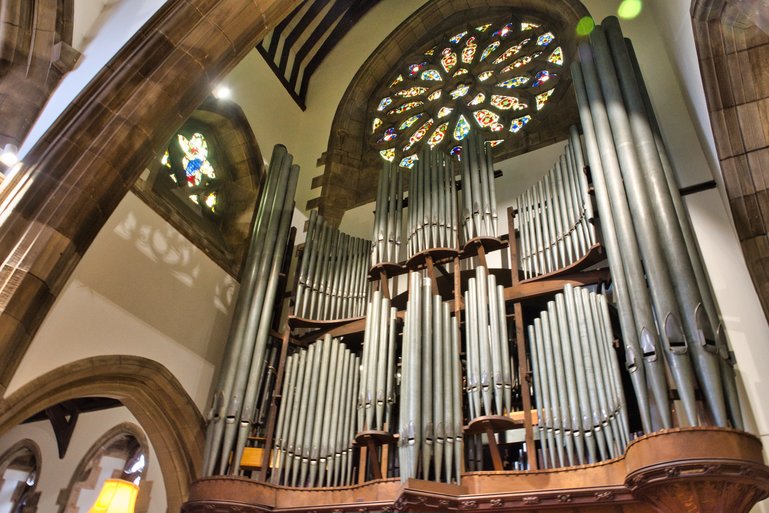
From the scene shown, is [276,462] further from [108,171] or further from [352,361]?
[108,171]

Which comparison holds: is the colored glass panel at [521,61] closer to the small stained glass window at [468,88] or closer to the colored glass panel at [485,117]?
the small stained glass window at [468,88]

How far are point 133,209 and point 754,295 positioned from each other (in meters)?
5.64

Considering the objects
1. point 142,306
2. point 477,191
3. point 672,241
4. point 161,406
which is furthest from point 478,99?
point 161,406

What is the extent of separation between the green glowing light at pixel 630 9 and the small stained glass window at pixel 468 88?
0.90 m

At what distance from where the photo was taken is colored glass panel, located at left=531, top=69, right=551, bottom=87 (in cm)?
810

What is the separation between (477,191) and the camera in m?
6.46

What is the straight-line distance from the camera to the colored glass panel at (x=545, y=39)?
8469 mm

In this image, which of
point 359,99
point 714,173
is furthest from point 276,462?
point 359,99

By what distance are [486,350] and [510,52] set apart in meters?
5.39

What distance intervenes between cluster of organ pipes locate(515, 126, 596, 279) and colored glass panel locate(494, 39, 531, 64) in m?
3.09

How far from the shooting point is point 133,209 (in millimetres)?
6043

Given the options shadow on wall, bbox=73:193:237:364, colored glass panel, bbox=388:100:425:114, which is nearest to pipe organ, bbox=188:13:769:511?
shadow on wall, bbox=73:193:237:364

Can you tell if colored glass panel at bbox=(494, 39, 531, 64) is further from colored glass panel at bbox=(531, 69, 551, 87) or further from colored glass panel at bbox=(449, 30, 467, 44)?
colored glass panel at bbox=(449, 30, 467, 44)

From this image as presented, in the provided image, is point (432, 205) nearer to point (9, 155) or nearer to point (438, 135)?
point (438, 135)
